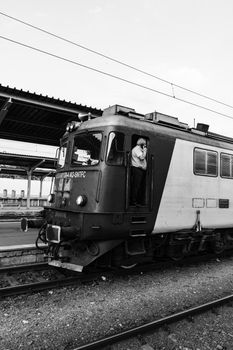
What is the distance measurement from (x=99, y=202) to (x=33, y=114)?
7409 mm

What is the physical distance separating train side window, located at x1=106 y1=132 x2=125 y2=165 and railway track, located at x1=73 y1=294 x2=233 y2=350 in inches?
117

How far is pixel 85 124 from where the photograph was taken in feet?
22.8

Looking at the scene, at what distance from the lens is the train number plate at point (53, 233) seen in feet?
19.9

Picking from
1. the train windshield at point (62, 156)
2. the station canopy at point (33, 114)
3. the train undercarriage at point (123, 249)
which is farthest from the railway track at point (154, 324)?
the station canopy at point (33, 114)

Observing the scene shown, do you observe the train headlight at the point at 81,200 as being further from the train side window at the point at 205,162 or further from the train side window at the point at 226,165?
the train side window at the point at 226,165

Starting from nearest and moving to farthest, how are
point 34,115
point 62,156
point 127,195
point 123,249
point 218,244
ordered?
point 127,195 → point 123,249 → point 62,156 → point 218,244 → point 34,115

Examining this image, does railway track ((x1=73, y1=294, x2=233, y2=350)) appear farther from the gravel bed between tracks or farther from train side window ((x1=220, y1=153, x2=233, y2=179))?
train side window ((x1=220, y1=153, x2=233, y2=179))

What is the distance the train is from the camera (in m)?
6.14

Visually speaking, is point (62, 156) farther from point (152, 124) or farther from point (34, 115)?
point (34, 115)

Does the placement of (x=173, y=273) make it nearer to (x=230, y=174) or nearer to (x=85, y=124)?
(x=230, y=174)

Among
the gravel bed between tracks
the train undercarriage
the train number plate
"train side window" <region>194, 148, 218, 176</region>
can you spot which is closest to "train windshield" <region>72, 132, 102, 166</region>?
the train number plate

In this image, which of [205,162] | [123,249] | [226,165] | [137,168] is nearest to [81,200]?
[137,168]

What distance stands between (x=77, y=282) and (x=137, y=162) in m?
2.73

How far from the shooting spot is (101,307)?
5227 millimetres
